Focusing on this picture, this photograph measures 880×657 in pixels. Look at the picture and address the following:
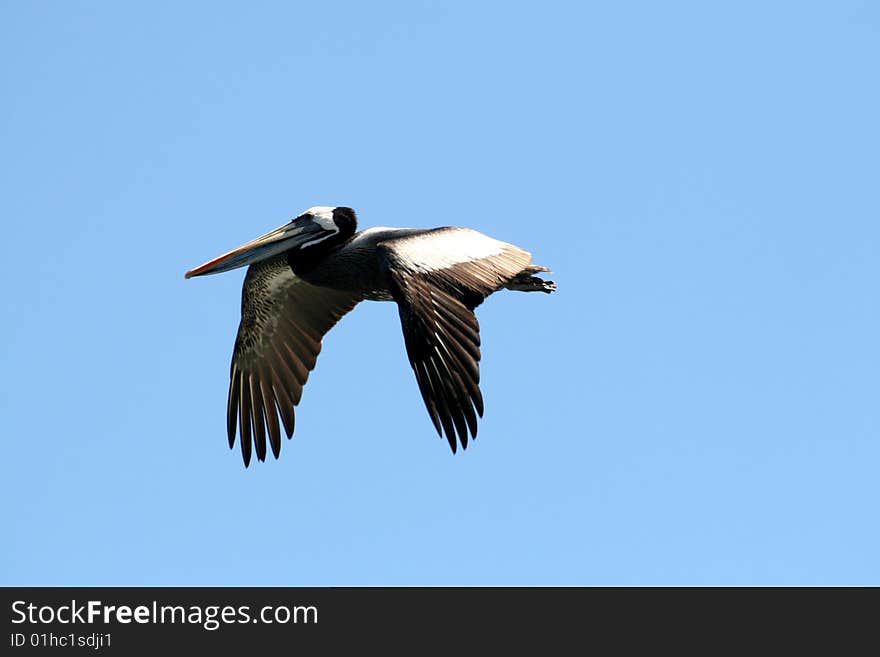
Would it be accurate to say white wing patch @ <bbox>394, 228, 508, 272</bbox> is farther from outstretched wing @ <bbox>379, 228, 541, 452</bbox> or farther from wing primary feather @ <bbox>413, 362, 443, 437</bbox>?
wing primary feather @ <bbox>413, 362, 443, 437</bbox>

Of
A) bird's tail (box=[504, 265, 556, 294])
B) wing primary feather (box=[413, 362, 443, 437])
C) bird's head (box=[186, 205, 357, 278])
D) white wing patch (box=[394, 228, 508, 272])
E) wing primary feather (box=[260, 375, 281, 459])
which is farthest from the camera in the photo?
wing primary feather (box=[260, 375, 281, 459])

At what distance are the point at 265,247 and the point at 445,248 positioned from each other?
3.06m

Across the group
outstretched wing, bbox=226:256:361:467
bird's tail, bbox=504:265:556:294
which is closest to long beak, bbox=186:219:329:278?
outstretched wing, bbox=226:256:361:467

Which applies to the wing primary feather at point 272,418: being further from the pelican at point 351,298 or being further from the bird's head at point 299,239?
the bird's head at point 299,239

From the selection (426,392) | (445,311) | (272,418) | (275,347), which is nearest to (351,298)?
(275,347)

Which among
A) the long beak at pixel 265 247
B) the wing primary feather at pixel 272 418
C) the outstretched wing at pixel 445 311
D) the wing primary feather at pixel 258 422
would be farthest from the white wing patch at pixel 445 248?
the wing primary feather at pixel 258 422

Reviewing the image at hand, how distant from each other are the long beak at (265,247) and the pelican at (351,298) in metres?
0.01

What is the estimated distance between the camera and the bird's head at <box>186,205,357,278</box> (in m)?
16.4

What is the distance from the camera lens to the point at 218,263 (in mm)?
16812

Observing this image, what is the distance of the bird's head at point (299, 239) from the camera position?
1644 centimetres
